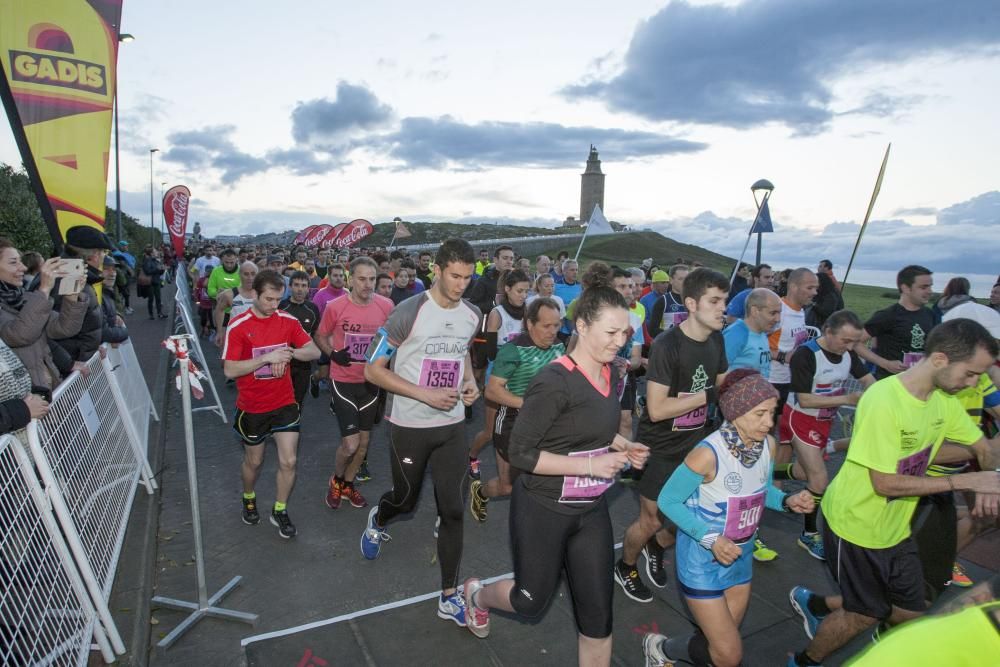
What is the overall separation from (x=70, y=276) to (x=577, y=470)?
157 inches

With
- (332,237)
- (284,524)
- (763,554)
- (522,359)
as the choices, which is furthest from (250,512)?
(332,237)

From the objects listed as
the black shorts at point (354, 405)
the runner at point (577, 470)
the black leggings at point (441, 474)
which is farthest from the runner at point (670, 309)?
the runner at point (577, 470)

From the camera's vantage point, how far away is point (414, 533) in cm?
513

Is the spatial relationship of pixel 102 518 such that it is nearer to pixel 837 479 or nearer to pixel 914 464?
pixel 837 479

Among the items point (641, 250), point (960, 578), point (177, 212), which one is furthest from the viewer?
point (641, 250)

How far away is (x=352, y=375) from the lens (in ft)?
18.0

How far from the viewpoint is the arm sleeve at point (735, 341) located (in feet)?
16.3

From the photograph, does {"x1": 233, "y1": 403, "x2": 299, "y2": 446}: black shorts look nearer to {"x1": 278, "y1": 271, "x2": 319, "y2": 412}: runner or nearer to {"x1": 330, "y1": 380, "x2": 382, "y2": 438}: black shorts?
{"x1": 330, "y1": 380, "x2": 382, "y2": 438}: black shorts

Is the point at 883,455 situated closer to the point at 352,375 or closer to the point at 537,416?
the point at 537,416

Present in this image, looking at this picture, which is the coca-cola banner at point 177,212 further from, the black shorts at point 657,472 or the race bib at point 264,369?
the black shorts at point 657,472

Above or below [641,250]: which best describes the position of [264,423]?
below

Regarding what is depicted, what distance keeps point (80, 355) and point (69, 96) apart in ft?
7.70

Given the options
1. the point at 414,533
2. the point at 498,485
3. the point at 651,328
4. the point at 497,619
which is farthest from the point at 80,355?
the point at 651,328

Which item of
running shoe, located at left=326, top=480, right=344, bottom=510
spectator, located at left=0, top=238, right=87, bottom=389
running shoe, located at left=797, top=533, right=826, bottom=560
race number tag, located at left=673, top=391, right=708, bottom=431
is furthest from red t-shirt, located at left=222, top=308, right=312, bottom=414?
running shoe, located at left=797, top=533, right=826, bottom=560
